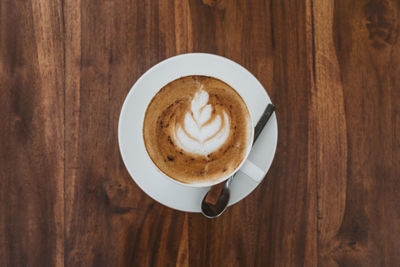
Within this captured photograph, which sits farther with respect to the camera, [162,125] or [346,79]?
[346,79]

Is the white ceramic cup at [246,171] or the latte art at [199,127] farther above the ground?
the latte art at [199,127]

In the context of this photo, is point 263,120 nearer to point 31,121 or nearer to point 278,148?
point 278,148

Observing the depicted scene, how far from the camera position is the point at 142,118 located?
3.11ft

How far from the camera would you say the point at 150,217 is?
108 centimetres

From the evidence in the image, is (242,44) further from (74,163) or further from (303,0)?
(74,163)

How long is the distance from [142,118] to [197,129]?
0.17 meters

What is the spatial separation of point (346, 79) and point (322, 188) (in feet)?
1.23

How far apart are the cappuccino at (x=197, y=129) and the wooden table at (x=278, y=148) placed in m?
0.22

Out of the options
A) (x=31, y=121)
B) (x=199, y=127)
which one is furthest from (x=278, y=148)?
(x=31, y=121)

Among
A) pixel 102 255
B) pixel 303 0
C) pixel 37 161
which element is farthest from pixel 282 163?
pixel 37 161

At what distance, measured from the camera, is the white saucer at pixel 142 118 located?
3.09ft

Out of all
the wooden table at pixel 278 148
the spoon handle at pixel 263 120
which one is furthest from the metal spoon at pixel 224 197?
the wooden table at pixel 278 148

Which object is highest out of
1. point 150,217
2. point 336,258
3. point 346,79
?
point 346,79

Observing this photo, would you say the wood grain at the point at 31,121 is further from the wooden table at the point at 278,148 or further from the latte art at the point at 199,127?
the latte art at the point at 199,127
